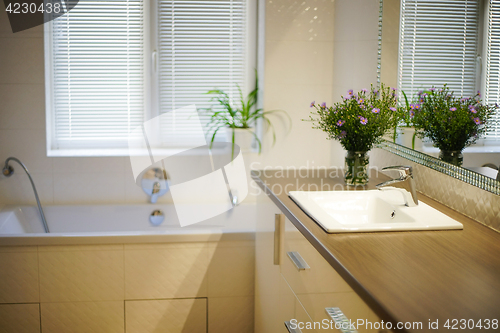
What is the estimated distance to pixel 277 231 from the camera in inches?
72.5

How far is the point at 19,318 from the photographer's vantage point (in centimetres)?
241

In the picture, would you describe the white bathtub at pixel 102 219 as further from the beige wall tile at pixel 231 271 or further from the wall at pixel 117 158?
the beige wall tile at pixel 231 271

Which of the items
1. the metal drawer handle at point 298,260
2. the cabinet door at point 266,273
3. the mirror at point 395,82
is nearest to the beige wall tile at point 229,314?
the cabinet door at point 266,273

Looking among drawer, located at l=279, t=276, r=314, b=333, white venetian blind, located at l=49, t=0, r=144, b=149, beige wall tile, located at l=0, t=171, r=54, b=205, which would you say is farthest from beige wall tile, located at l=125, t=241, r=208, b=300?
white venetian blind, located at l=49, t=0, r=144, b=149

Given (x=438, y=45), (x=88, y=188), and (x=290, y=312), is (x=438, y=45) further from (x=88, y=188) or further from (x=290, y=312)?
(x=88, y=188)

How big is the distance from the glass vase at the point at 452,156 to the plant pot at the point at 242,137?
1669mm

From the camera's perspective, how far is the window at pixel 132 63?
128 inches

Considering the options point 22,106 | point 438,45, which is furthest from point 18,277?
point 438,45

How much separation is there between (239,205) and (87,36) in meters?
1.51

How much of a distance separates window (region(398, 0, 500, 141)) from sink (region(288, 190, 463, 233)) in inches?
12.1

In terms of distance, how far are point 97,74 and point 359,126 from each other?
2.07m

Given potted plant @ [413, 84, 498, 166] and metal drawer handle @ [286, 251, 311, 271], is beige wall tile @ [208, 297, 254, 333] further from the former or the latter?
potted plant @ [413, 84, 498, 166]

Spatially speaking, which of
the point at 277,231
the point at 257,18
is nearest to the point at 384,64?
the point at 277,231

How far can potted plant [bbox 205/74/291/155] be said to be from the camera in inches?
128
